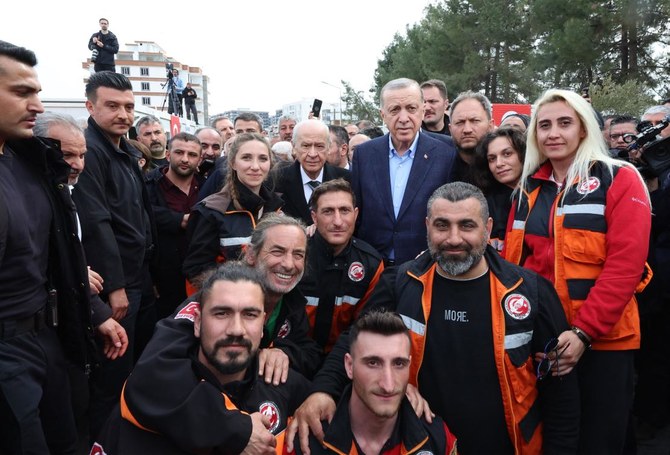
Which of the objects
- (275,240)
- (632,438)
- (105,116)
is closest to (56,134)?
(105,116)

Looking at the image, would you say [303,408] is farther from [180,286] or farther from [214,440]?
[180,286]

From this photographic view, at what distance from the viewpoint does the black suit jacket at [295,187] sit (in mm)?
4645

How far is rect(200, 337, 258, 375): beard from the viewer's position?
267 cm

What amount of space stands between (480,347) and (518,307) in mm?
271

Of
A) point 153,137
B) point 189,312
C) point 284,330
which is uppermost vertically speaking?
point 153,137

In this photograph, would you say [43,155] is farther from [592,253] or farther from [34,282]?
[592,253]

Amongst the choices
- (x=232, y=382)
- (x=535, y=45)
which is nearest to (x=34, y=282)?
(x=232, y=382)

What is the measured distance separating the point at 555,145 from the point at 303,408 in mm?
1961

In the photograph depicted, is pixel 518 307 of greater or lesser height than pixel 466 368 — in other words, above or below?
above

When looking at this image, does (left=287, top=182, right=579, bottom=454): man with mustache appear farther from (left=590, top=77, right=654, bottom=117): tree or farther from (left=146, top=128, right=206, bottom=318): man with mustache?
(left=590, top=77, right=654, bottom=117): tree

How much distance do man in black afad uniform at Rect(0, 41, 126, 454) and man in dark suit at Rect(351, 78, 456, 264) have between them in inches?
78.3

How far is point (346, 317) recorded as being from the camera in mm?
3711

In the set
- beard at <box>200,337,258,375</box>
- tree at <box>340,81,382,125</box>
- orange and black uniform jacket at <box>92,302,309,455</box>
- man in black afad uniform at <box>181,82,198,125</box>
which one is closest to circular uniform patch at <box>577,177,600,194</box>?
beard at <box>200,337,258,375</box>

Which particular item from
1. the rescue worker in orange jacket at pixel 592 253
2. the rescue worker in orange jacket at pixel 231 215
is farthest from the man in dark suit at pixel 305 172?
the rescue worker in orange jacket at pixel 592 253
